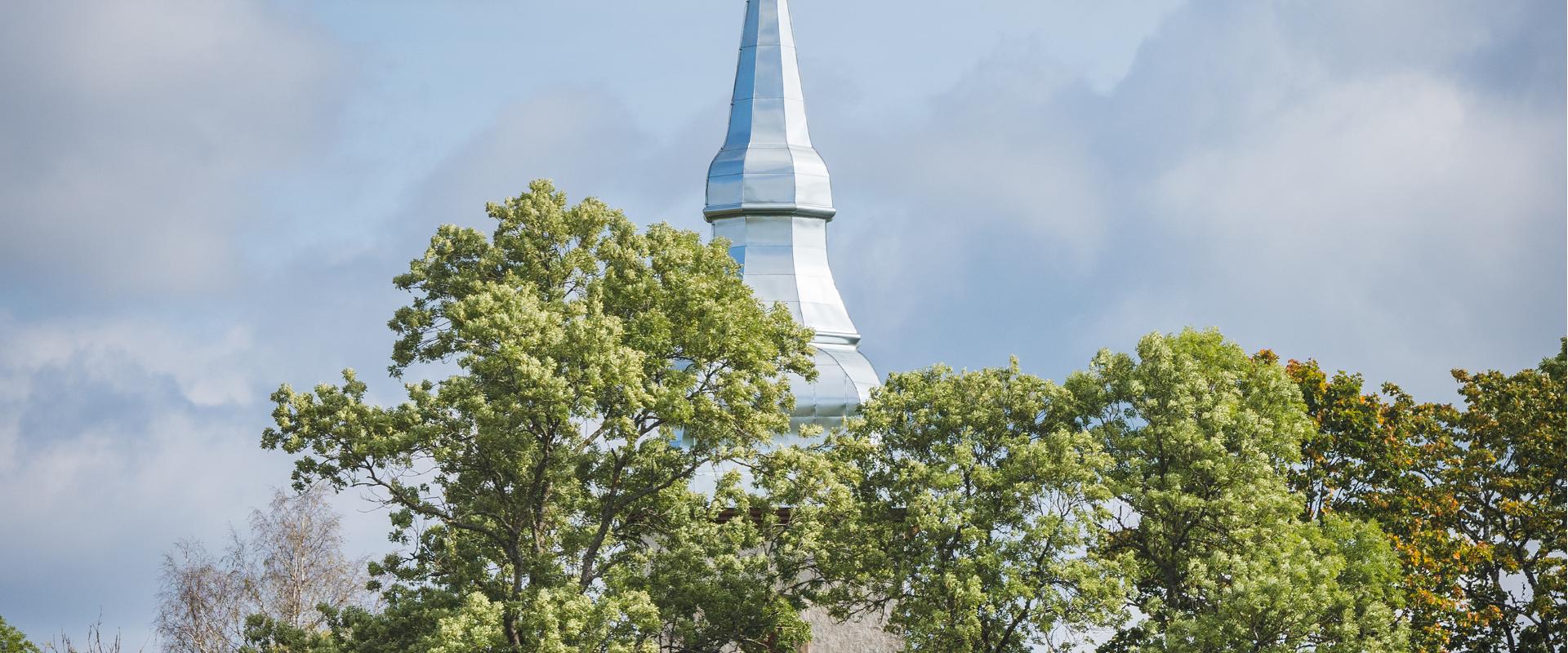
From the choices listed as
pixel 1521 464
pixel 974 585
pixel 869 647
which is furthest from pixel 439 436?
pixel 1521 464

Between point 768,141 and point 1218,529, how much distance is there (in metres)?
17.3

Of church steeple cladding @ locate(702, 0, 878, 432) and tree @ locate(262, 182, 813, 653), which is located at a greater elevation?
church steeple cladding @ locate(702, 0, 878, 432)

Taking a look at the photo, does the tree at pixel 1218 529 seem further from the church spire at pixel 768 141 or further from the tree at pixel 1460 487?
the church spire at pixel 768 141

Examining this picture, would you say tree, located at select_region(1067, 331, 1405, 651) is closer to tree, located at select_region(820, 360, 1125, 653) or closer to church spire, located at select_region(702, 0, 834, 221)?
tree, located at select_region(820, 360, 1125, 653)

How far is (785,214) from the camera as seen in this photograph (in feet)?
151

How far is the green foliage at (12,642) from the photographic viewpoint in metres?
43.6

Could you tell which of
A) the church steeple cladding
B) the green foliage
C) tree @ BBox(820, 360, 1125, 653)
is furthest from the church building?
the green foliage

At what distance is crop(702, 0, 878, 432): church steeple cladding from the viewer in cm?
4406

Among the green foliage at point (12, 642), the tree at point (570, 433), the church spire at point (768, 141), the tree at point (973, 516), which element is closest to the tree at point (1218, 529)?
the tree at point (973, 516)

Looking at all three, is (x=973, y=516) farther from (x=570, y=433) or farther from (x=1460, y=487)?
(x=1460, y=487)

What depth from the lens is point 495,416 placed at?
29.6m

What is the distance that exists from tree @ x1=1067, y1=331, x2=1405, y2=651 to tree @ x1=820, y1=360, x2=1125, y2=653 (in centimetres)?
111

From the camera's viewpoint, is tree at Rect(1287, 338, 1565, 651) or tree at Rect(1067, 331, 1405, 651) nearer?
tree at Rect(1067, 331, 1405, 651)

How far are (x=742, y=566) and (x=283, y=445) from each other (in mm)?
8073
